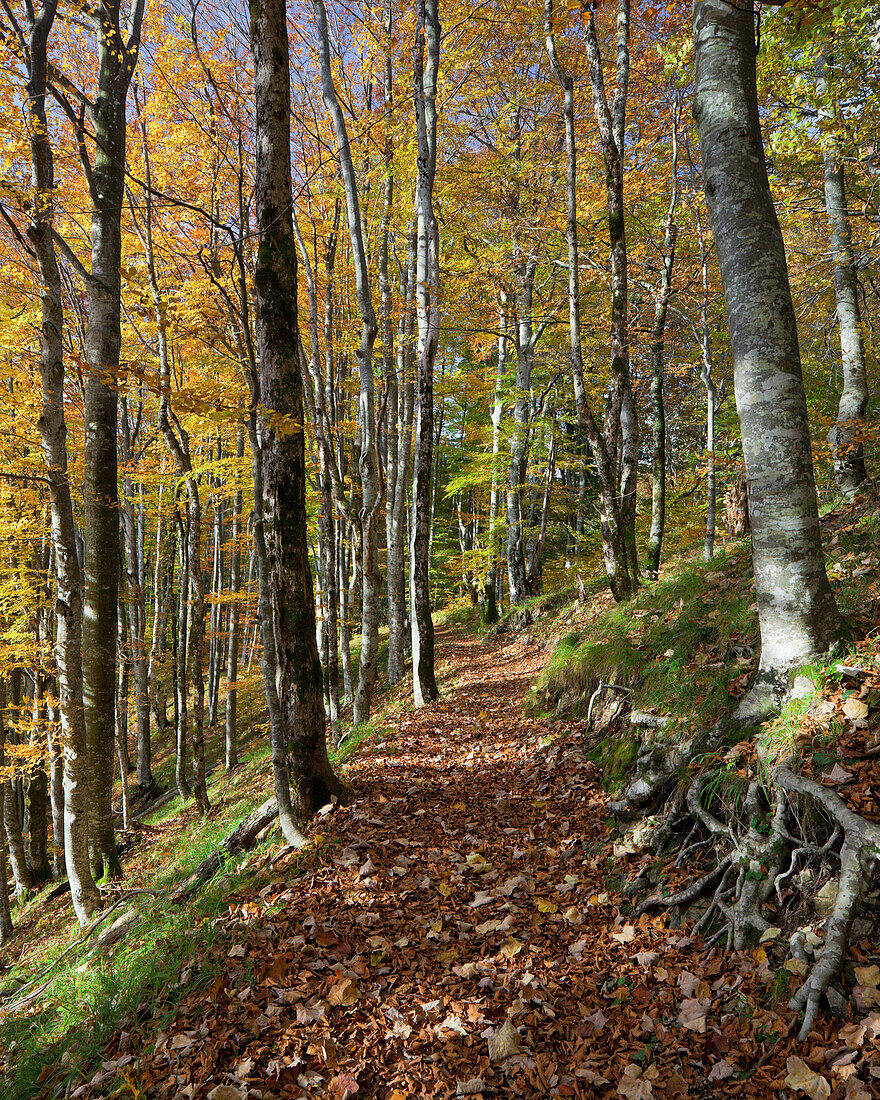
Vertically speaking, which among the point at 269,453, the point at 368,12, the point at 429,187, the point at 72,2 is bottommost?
the point at 269,453

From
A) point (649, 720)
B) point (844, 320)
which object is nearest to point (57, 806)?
point (649, 720)

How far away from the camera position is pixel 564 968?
311cm

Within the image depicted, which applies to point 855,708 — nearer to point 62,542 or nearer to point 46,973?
point 46,973

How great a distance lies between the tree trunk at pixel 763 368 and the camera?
3.43m

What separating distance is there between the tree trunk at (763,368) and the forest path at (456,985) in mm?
1675

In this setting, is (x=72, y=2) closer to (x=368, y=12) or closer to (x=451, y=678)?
(x=368, y=12)

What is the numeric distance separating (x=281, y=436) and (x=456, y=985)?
3.87 m

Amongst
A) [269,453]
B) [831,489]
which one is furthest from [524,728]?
[831,489]

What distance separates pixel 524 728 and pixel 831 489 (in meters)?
5.18

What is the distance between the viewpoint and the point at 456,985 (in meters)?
3.07

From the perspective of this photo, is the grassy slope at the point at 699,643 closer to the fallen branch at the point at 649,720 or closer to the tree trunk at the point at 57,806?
the fallen branch at the point at 649,720

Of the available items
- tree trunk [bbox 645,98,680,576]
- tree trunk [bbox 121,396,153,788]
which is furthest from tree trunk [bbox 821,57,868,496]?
tree trunk [bbox 121,396,153,788]

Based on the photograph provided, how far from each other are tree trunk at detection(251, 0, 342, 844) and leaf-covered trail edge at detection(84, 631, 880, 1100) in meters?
1.01

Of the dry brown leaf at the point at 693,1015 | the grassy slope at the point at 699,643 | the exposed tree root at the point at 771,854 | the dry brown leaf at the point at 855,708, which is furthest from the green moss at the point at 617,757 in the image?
the dry brown leaf at the point at 693,1015
